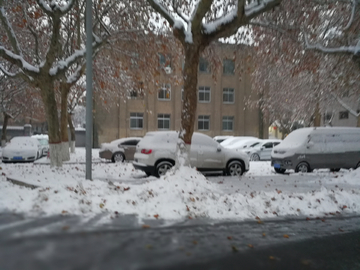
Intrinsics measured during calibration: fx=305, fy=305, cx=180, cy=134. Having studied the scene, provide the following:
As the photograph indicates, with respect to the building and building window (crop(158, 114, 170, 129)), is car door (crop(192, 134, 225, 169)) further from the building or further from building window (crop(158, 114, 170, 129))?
building window (crop(158, 114, 170, 129))

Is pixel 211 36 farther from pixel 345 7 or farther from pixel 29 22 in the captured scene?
pixel 29 22

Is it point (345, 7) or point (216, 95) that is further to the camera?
point (216, 95)

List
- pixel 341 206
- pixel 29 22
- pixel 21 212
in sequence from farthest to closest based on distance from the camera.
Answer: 1. pixel 29 22
2. pixel 341 206
3. pixel 21 212

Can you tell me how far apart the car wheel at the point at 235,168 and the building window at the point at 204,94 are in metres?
22.1

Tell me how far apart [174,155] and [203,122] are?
22871 mm

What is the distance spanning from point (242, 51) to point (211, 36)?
4068 mm

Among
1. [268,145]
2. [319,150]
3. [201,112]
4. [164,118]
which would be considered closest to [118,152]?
[268,145]

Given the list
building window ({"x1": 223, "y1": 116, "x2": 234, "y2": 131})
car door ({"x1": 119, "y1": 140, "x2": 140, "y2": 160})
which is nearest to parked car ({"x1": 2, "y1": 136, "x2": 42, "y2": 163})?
car door ({"x1": 119, "y1": 140, "x2": 140, "y2": 160})

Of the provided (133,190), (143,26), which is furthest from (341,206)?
(143,26)

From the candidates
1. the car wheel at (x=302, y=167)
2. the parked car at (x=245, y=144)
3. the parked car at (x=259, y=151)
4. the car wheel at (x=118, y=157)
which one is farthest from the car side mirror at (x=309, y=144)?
the car wheel at (x=118, y=157)

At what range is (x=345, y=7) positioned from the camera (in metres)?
10.8

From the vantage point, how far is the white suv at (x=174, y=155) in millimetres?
10617

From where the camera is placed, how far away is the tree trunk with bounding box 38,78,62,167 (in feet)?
35.7

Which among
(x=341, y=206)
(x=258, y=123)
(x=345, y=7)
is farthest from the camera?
(x=258, y=123)
